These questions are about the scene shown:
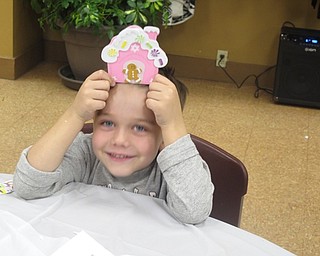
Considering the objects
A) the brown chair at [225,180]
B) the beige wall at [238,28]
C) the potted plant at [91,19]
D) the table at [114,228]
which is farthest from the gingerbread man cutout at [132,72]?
the beige wall at [238,28]

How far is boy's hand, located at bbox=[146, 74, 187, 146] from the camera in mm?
1129

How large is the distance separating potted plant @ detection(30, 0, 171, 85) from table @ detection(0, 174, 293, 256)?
2232 millimetres

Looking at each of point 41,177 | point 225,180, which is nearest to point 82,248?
point 41,177

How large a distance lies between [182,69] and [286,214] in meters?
1.81

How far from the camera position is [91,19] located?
325cm

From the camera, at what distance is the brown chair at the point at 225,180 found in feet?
4.63

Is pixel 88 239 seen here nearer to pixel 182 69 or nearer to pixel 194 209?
pixel 194 209

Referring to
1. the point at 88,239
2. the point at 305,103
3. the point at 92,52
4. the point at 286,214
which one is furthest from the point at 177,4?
the point at 88,239

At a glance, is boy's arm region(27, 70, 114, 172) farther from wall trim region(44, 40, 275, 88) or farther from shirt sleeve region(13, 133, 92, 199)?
wall trim region(44, 40, 275, 88)

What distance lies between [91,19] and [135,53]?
2.24 m

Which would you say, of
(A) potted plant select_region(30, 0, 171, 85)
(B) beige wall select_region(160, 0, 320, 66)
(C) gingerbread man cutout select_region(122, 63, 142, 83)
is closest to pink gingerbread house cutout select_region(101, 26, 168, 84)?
(C) gingerbread man cutout select_region(122, 63, 142, 83)

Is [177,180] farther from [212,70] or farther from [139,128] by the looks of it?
[212,70]

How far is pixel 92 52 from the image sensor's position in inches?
143

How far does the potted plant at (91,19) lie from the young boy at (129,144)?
214cm
